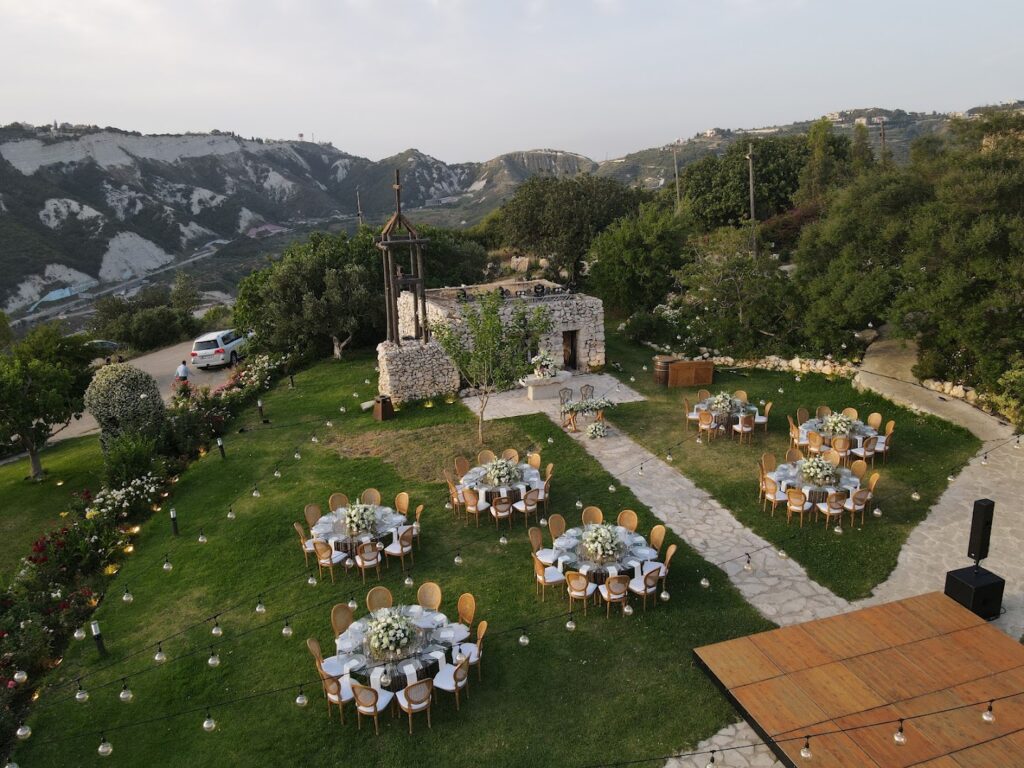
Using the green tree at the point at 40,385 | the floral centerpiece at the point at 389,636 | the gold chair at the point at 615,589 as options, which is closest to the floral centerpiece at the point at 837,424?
the gold chair at the point at 615,589

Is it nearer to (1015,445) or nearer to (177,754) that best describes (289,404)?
(177,754)

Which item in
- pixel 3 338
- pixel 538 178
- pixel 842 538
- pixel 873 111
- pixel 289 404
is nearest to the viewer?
pixel 842 538

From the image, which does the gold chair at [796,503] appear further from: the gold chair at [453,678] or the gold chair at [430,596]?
the gold chair at [453,678]

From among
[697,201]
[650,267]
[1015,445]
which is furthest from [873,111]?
[1015,445]

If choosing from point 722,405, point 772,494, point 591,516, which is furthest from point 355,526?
point 722,405

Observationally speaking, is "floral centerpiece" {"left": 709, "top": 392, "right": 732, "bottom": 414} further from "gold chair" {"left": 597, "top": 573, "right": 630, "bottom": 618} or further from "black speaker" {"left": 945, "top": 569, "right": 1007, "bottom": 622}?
"gold chair" {"left": 597, "top": 573, "right": 630, "bottom": 618}

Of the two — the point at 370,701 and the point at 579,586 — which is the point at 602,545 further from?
the point at 370,701
